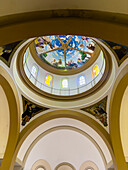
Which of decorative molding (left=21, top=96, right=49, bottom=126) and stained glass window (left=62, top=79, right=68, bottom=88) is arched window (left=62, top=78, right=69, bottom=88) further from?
decorative molding (left=21, top=96, right=49, bottom=126)

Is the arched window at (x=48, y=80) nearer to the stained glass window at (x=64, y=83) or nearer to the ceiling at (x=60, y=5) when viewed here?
the stained glass window at (x=64, y=83)

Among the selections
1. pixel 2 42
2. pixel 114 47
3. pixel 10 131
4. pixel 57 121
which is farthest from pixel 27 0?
pixel 57 121

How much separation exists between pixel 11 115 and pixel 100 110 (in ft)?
16.7

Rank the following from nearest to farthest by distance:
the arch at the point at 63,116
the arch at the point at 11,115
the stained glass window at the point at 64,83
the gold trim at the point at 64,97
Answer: the arch at the point at 11,115, the gold trim at the point at 64,97, the arch at the point at 63,116, the stained glass window at the point at 64,83

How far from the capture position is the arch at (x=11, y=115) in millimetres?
6943

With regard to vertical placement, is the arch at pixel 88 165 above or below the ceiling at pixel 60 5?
below

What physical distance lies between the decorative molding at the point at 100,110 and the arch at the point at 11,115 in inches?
162

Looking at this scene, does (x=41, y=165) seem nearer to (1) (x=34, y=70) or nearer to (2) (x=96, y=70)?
(1) (x=34, y=70)

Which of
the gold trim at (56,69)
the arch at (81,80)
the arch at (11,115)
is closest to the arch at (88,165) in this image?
the arch at (81,80)

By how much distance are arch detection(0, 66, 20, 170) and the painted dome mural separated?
17.0ft

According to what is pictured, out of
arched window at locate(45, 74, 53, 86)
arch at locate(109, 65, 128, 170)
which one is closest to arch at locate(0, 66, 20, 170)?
arched window at locate(45, 74, 53, 86)

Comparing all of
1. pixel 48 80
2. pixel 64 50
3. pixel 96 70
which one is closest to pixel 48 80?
pixel 48 80

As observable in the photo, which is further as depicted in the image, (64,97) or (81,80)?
(81,80)

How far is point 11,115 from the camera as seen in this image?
7.82m
